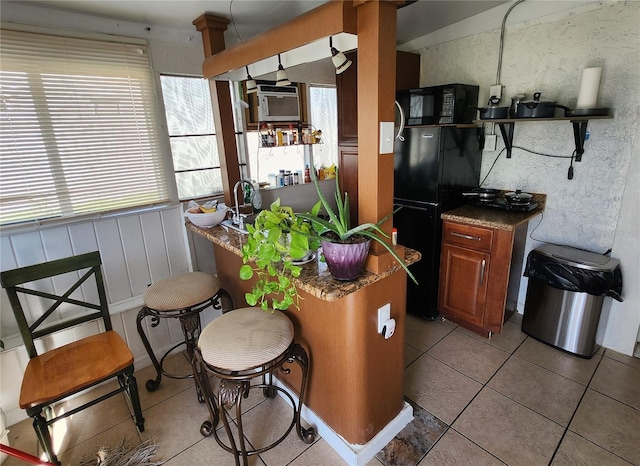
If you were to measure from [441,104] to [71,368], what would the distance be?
9.00ft

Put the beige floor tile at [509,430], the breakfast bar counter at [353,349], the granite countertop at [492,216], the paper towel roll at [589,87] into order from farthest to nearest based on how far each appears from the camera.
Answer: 1. the granite countertop at [492,216]
2. the paper towel roll at [589,87]
3. the beige floor tile at [509,430]
4. the breakfast bar counter at [353,349]

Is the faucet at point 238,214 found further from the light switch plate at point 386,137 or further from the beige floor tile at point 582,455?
the beige floor tile at point 582,455

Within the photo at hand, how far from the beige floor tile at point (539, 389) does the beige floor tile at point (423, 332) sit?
47cm

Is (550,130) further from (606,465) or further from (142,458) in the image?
(142,458)

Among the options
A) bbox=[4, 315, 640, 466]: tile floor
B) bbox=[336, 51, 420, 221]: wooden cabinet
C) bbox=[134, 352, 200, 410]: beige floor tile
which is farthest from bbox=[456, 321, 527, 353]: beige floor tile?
bbox=[134, 352, 200, 410]: beige floor tile

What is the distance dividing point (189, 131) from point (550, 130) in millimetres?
2547

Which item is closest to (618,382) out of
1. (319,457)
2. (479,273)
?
(479,273)

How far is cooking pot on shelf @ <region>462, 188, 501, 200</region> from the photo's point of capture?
261 cm

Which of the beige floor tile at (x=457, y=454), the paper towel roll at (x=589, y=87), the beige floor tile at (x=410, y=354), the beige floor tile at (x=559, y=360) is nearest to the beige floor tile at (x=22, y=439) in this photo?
the beige floor tile at (x=457, y=454)

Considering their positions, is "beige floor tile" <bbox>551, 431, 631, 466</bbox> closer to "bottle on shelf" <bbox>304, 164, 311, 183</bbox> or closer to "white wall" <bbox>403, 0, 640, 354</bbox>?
"white wall" <bbox>403, 0, 640, 354</bbox>

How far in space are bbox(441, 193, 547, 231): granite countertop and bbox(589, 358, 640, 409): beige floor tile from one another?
1032 mm

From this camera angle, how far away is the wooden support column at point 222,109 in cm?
206

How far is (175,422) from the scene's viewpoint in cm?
191

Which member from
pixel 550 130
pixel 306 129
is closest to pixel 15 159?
pixel 306 129
